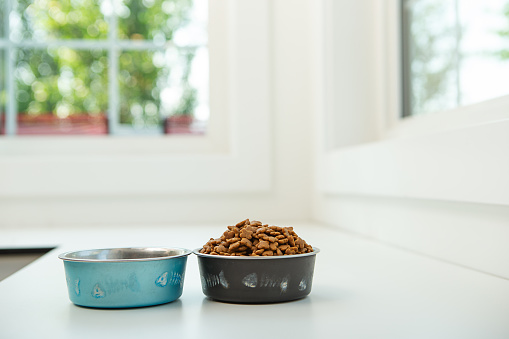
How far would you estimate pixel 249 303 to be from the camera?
2.02ft

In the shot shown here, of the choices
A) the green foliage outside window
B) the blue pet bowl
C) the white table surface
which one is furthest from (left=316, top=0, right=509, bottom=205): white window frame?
the green foliage outside window

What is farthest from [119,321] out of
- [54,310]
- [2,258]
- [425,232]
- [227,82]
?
[227,82]

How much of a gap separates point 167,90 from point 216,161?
0.42m

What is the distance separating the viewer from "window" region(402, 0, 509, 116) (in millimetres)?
1076

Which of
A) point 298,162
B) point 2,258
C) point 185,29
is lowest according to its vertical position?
point 2,258

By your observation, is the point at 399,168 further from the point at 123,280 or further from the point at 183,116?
the point at 183,116

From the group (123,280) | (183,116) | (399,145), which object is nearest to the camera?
(123,280)

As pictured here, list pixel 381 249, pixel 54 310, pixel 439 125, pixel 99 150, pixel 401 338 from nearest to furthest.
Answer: pixel 401 338 → pixel 54 310 → pixel 381 249 → pixel 439 125 → pixel 99 150

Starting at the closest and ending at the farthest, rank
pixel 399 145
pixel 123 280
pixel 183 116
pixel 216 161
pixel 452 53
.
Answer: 1. pixel 123 280
2. pixel 399 145
3. pixel 452 53
4. pixel 216 161
5. pixel 183 116

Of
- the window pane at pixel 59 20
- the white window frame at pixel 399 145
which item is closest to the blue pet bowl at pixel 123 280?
the white window frame at pixel 399 145

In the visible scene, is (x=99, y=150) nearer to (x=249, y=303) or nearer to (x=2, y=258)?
(x=2, y=258)

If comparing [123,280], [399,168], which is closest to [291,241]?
[123,280]

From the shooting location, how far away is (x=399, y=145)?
1.04 m

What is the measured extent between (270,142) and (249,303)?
1223mm
